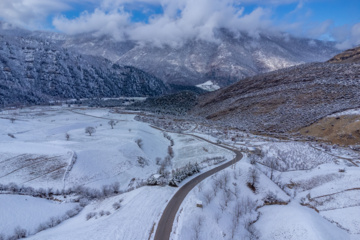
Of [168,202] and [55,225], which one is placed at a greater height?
[168,202]

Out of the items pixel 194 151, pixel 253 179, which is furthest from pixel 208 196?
pixel 194 151

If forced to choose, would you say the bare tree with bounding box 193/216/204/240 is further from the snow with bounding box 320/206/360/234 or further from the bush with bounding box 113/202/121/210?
the snow with bounding box 320/206/360/234

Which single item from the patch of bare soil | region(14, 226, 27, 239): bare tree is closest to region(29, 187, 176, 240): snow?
region(14, 226, 27, 239): bare tree

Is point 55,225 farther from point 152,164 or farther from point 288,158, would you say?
point 288,158

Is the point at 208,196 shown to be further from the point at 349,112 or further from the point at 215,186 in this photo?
the point at 349,112

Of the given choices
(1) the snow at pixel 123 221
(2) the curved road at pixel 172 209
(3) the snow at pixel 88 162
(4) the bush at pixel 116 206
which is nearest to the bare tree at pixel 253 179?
(2) the curved road at pixel 172 209

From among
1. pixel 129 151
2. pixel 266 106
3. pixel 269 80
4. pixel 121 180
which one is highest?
pixel 269 80

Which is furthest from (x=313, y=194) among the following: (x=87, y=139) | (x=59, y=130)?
(x=59, y=130)

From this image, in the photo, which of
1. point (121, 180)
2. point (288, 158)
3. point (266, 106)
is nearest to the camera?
point (121, 180)
